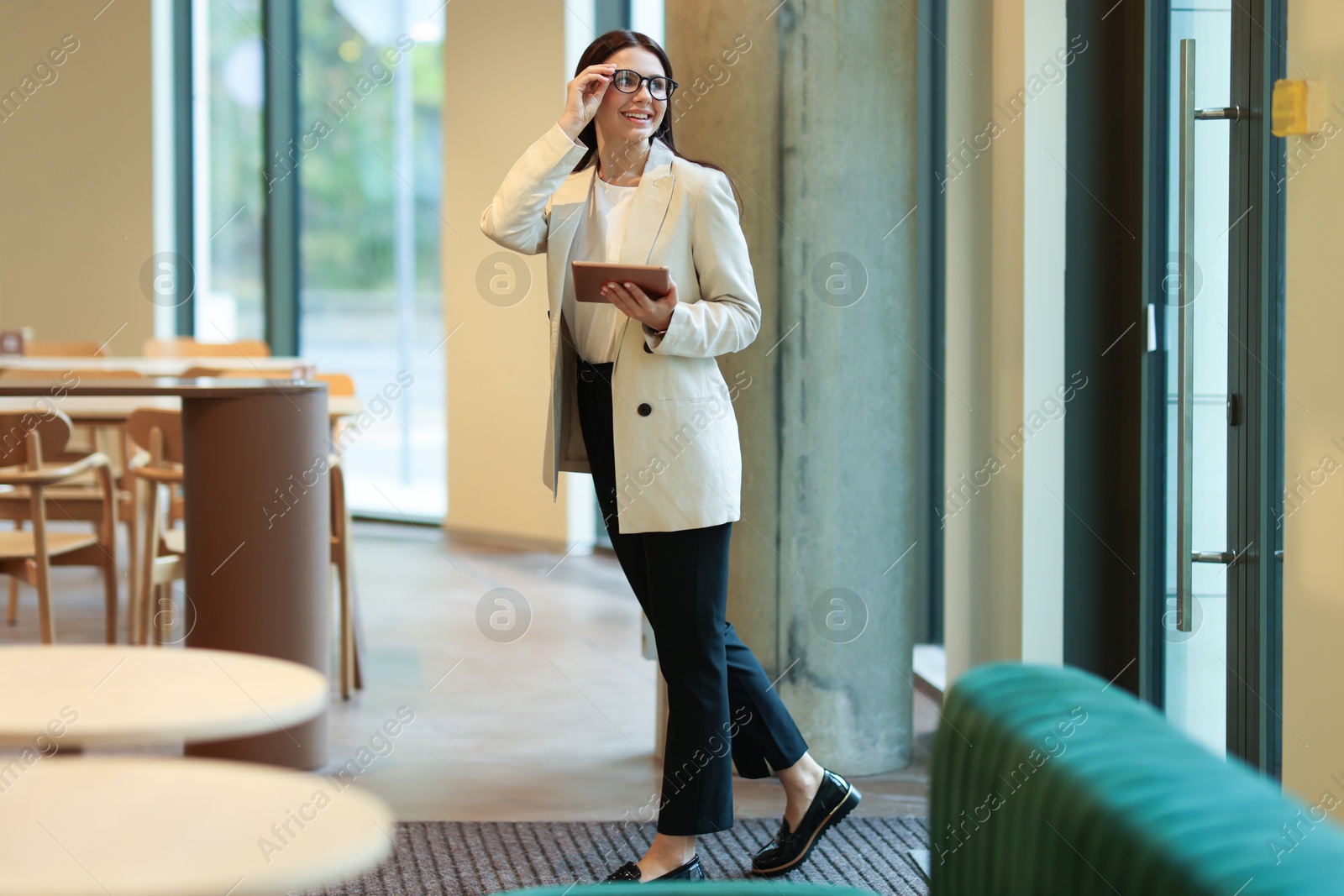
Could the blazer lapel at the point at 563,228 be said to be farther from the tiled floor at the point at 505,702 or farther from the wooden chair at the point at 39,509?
the wooden chair at the point at 39,509

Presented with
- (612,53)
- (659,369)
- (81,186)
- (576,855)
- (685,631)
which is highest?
(81,186)

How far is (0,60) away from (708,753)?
27.3ft

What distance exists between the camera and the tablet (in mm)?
2193

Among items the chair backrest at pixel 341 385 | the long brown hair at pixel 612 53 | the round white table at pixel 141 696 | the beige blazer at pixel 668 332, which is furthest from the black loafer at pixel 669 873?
the chair backrest at pixel 341 385

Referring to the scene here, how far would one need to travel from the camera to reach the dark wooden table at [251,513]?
313 cm

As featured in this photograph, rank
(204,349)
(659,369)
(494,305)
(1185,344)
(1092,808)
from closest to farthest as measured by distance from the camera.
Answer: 1. (1092,808)
2. (659,369)
3. (1185,344)
4. (204,349)
5. (494,305)

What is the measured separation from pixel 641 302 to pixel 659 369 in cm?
18

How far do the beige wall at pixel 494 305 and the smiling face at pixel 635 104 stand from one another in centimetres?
446

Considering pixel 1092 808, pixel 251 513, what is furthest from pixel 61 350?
pixel 1092 808

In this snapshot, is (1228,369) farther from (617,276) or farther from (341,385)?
(341,385)

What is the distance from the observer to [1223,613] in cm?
268

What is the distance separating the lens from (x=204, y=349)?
6879 mm

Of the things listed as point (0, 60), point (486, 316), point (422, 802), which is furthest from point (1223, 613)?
point (0, 60)

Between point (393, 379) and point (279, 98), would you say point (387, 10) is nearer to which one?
point (279, 98)
